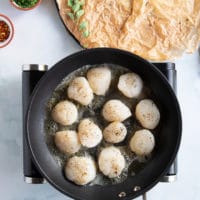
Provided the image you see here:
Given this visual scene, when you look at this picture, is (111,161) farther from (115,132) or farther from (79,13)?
(79,13)

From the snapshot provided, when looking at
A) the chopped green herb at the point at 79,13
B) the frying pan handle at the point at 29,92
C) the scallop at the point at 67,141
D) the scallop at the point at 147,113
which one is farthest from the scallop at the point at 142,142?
the chopped green herb at the point at 79,13

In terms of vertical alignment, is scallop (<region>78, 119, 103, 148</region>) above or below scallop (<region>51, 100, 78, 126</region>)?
below

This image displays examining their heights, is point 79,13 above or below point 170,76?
above

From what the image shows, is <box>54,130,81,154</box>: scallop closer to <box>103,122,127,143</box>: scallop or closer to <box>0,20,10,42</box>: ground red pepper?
<box>103,122,127,143</box>: scallop

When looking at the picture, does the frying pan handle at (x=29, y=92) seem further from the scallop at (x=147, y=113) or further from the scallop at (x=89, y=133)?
the scallop at (x=147, y=113)

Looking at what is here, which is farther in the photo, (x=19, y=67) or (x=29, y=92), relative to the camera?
(x=19, y=67)

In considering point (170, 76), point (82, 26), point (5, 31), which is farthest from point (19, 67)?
point (170, 76)

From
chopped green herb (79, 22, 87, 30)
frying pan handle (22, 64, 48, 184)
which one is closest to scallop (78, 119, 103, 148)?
frying pan handle (22, 64, 48, 184)
